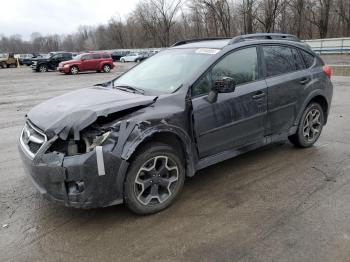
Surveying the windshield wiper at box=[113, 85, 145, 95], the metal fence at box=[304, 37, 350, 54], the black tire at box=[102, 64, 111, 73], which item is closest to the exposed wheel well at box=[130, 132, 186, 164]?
the windshield wiper at box=[113, 85, 145, 95]

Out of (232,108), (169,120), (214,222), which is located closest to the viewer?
(214,222)

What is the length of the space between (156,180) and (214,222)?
74cm

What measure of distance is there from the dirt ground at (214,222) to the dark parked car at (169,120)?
0.34m

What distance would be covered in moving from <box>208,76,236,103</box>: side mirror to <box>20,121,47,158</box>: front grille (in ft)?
6.12

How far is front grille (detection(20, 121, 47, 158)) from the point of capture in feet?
11.4

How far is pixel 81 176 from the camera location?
321cm

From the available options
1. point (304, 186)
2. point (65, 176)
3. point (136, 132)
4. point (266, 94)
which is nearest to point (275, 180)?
point (304, 186)

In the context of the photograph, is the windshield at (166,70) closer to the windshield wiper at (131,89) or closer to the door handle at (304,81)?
the windshield wiper at (131,89)

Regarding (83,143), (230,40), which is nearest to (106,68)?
(230,40)

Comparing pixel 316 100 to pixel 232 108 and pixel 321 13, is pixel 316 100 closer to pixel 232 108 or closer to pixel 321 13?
pixel 232 108

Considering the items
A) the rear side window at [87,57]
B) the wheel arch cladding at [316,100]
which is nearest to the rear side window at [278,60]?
the wheel arch cladding at [316,100]

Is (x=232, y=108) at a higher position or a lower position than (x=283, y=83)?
lower

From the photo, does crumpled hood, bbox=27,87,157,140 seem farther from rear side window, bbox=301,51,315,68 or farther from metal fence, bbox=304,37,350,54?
metal fence, bbox=304,37,350,54

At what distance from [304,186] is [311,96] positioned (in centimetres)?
171
